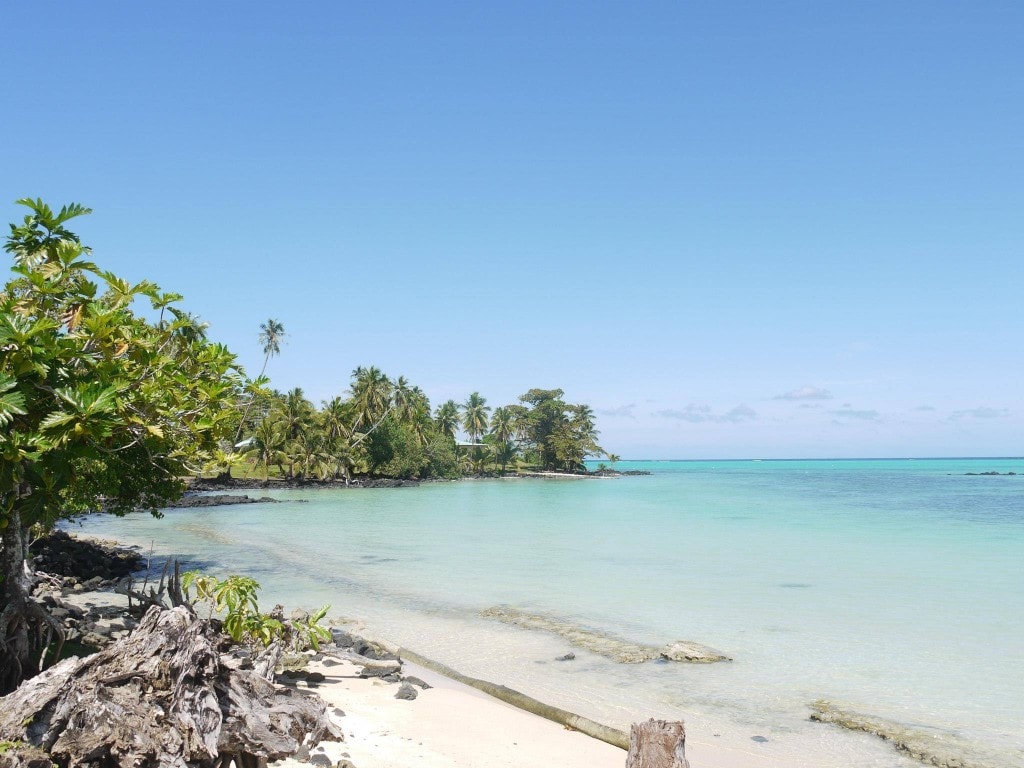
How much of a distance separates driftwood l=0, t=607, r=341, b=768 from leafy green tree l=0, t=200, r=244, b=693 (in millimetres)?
1282

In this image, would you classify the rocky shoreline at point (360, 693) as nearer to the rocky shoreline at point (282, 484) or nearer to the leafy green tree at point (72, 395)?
the leafy green tree at point (72, 395)

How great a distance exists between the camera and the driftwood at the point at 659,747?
412cm

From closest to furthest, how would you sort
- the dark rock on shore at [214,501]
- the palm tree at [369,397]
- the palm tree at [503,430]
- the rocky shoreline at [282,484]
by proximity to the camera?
the dark rock on shore at [214,501]
the rocky shoreline at [282,484]
the palm tree at [369,397]
the palm tree at [503,430]

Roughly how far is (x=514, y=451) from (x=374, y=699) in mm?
91330

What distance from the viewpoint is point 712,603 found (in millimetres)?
14836

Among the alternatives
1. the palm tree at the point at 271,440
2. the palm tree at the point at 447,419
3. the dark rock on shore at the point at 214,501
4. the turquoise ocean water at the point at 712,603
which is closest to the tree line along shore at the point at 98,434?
the turquoise ocean water at the point at 712,603

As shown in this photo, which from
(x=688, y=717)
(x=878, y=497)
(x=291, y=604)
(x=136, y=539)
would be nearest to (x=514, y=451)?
(x=878, y=497)

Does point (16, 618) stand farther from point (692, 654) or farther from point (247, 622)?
point (692, 654)

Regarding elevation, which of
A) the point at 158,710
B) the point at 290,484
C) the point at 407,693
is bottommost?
the point at 290,484

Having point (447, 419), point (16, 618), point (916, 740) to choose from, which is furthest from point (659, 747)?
point (447, 419)

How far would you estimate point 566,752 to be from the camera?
6598 millimetres

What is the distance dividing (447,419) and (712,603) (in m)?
77.3

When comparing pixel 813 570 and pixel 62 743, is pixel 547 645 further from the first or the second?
pixel 813 570

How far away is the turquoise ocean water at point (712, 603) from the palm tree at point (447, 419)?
184 feet
